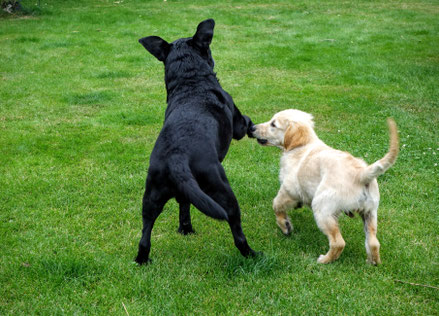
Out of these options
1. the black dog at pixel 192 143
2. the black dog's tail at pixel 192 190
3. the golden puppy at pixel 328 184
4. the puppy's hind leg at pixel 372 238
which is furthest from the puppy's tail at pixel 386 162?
the black dog's tail at pixel 192 190

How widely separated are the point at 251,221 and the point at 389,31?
39.0ft

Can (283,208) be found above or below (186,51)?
below

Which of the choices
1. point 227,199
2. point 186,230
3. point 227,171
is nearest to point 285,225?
point 186,230

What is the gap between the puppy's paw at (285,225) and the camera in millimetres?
4617

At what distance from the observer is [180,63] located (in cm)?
454

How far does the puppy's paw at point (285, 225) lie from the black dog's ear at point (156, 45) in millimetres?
2139

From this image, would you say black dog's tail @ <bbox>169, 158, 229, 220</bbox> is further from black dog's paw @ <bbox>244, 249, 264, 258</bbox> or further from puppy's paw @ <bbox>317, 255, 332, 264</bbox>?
puppy's paw @ <bbox>317, 255, 332, 264</bbox>

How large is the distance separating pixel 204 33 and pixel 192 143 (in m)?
1.51

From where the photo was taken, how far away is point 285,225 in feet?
15.2

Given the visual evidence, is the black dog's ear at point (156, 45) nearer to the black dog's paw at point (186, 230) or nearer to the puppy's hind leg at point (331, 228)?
the black dog's paw at point (186, 230)

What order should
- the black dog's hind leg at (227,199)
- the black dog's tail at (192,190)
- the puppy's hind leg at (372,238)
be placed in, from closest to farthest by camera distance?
the black dog's tail at (192,190) → the black dog's hind leg at (227,199) → the puppy's hind leg at (372,238)

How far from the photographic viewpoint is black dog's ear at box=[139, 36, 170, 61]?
4602 mm

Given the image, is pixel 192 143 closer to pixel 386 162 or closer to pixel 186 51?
pixel 186 51

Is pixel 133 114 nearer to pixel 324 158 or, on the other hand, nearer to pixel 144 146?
pixel 144 146
